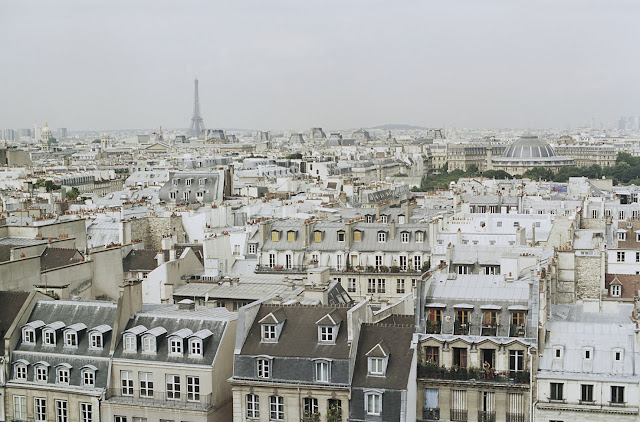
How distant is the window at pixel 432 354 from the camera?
28391mm

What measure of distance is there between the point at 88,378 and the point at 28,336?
278 cm

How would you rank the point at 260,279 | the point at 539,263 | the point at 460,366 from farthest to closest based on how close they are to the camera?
the point at 260,279
the point at 539,263
the point at 460,366

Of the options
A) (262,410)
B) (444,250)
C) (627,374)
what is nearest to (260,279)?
(444,250)

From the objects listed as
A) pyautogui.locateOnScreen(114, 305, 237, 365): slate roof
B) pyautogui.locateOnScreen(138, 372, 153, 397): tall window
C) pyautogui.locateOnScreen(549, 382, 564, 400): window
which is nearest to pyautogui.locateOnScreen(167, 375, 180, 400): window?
pyautogui.locateOnScreen(114, 305, 237, 365): slate roof

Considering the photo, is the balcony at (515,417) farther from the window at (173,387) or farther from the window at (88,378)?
the window at (88,378)

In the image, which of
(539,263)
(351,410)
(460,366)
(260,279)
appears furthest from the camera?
(260,279)

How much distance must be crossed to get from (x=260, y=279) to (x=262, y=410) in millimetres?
16263

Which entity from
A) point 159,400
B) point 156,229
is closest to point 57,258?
point 159,400

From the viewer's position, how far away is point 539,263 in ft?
117

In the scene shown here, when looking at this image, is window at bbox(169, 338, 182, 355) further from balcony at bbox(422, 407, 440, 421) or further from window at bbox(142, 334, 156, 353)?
balcony at bbox(422, 407, 440, 421)

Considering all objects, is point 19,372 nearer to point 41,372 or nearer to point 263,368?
point 41,372

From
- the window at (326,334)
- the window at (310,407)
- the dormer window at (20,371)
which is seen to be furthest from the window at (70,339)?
the window at (326,334)

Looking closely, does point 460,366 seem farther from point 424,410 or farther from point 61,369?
point 61,369

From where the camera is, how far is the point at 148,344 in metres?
28.5
